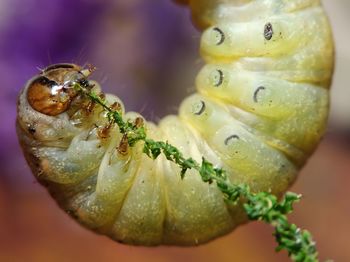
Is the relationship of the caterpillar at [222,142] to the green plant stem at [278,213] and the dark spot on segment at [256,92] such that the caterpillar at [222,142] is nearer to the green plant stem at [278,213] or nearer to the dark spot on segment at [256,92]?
the dark spot on segment at [256,92]

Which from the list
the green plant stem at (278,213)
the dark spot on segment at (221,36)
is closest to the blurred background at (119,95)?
the dark spot on segment at (221,36)

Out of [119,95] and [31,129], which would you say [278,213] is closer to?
[31,129]

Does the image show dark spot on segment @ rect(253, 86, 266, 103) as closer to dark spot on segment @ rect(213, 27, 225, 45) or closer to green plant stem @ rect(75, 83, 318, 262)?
dark spot on segment @ rect(213, 27, 225, 45)

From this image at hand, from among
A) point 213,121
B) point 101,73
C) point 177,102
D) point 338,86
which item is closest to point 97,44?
point 101,73

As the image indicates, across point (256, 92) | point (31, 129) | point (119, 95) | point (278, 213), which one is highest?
point (119, 95)

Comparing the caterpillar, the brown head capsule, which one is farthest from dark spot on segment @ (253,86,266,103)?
the brown head capsule

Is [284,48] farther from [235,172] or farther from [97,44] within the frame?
[97,44]

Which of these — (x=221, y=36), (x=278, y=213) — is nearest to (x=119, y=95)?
(x=221, y=36)
